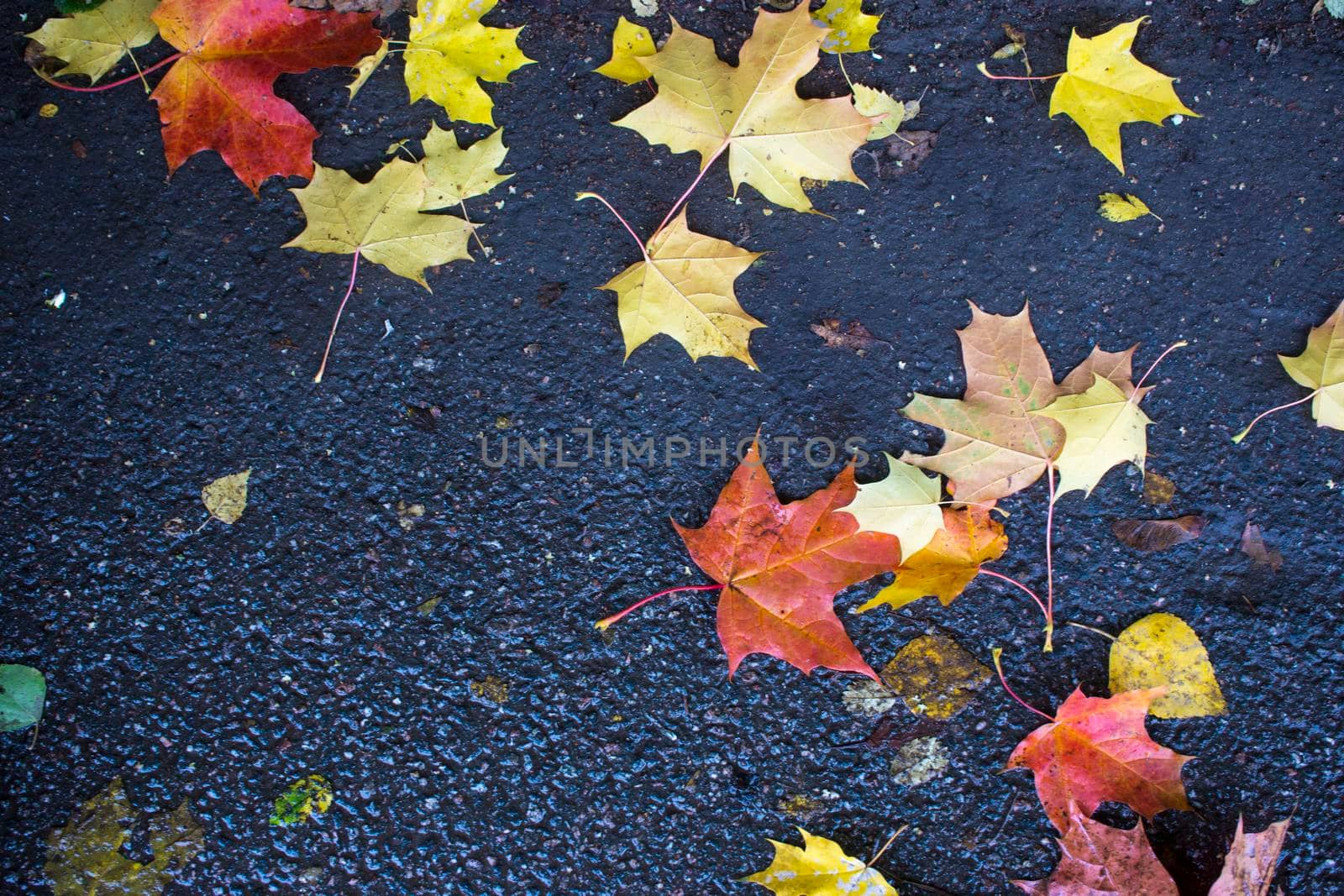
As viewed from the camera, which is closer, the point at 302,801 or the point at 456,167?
the point at 302,801

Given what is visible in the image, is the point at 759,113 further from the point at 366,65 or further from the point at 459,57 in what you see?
the point at 366,65

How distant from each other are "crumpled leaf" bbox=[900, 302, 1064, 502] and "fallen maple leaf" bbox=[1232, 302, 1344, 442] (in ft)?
1.71

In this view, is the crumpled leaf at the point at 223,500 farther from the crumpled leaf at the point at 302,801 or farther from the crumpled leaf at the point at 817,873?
the crumpled leaf at the point at 817,873

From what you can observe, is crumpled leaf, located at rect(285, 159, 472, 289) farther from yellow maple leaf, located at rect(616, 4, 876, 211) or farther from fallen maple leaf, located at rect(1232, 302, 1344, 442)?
fallen maple leaf, located at rect(1232, 302, 1344, 442)

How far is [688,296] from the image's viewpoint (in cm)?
193

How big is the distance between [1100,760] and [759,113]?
1.69 m

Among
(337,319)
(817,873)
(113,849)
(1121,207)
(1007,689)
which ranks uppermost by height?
(1121,207)

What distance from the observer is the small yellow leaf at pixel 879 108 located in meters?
2.00

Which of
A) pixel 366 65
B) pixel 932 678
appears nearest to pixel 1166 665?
pixel 932 678

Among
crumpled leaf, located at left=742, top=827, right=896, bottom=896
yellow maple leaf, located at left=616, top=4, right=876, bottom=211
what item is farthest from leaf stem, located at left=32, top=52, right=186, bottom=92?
crumpled leaf, located at left=742, top=827, right=896, bottom=896

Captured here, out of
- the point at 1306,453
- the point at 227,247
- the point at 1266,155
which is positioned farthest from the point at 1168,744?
the point at 227,247

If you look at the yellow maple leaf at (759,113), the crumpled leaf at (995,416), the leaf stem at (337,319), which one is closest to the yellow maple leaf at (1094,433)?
the crumpled leaf at (995,416)

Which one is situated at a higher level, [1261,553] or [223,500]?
[223,500]

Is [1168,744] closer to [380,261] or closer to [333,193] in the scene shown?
[380,261]
